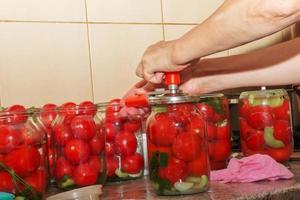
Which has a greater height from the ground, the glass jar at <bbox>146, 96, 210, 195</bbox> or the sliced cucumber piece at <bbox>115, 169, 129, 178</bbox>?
the glass jar at <bbox>146, 96, 210, 195</bbox>

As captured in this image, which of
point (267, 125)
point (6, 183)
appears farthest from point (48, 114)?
point (267, 125)

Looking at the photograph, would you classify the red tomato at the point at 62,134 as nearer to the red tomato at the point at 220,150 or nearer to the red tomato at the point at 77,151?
the red tomato at the point at 77,151

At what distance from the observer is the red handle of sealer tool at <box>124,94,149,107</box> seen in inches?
32.2

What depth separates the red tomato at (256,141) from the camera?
884 mm

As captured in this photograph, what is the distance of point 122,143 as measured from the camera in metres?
0.85

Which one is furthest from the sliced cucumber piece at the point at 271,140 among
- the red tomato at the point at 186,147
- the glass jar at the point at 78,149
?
the glass jar at the point at 78,149

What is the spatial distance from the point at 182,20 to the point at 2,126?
0.71 metres

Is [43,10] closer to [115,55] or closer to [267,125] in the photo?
[115,55]

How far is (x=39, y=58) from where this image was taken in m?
1.04

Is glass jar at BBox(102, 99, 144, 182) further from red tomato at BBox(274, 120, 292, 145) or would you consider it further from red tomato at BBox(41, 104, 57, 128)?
red tomato at BBox(274, 120, 292, 145)

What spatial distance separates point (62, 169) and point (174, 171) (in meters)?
0.20

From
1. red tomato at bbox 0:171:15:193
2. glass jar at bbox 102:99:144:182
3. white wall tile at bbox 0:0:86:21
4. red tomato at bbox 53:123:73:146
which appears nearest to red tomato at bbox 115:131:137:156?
glass jar at bbox 102:99:144:182

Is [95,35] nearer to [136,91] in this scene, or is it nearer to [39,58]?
[39,58]

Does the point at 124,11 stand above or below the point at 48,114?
above
